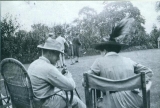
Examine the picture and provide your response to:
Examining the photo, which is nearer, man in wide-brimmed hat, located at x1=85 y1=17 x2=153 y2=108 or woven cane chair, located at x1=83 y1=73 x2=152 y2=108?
woven cane chair, located at x1=83 y1=73 x2=152 y2=108

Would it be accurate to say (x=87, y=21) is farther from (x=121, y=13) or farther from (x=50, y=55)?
(x=50, y=55)

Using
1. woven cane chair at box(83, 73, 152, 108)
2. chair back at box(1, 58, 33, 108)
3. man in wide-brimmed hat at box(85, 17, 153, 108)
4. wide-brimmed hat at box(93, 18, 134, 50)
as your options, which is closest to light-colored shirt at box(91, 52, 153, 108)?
man in wide-brimmed hat at box(85, 17, 153, 108)

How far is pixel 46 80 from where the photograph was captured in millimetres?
1979

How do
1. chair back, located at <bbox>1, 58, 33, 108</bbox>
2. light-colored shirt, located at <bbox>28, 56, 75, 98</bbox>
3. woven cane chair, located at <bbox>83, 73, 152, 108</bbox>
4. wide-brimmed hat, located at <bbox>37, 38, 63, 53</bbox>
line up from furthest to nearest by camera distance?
wide-brimmed hat, located at <bbox>37, 38, 63, 53</bbox>, light-colored shirt, located at <bbox>28, 56, 75, 98</bbox>, chair back, located at <bbox>1, 58, 33, 108</bbox>, woven cane chair, located at <bbox>83, 73, 152, 108</bbox>

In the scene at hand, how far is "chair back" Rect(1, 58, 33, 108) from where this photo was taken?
6.10 ft

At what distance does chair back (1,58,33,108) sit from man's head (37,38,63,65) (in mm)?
376

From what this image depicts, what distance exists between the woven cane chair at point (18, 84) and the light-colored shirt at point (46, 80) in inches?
4.3

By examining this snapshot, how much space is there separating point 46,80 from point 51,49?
339mm

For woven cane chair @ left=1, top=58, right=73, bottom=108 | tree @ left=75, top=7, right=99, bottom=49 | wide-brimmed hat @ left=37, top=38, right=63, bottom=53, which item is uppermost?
tree @ left=75, top=7, right=99, bottom=49

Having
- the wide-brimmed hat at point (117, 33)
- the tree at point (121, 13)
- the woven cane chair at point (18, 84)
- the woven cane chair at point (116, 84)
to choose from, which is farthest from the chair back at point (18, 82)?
the tree at point (121, 13)

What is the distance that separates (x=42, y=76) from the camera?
1974 mm

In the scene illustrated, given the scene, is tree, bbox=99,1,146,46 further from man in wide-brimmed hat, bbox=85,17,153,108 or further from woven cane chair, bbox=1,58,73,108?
woven cane chair, bbox=1,58,73,108

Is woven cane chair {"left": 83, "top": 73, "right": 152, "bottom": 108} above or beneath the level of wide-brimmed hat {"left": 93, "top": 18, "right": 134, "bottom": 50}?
beneath

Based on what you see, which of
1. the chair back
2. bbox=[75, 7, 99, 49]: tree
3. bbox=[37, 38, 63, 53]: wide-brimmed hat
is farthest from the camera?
bbox=[75, 7, 99, 49]: tree
